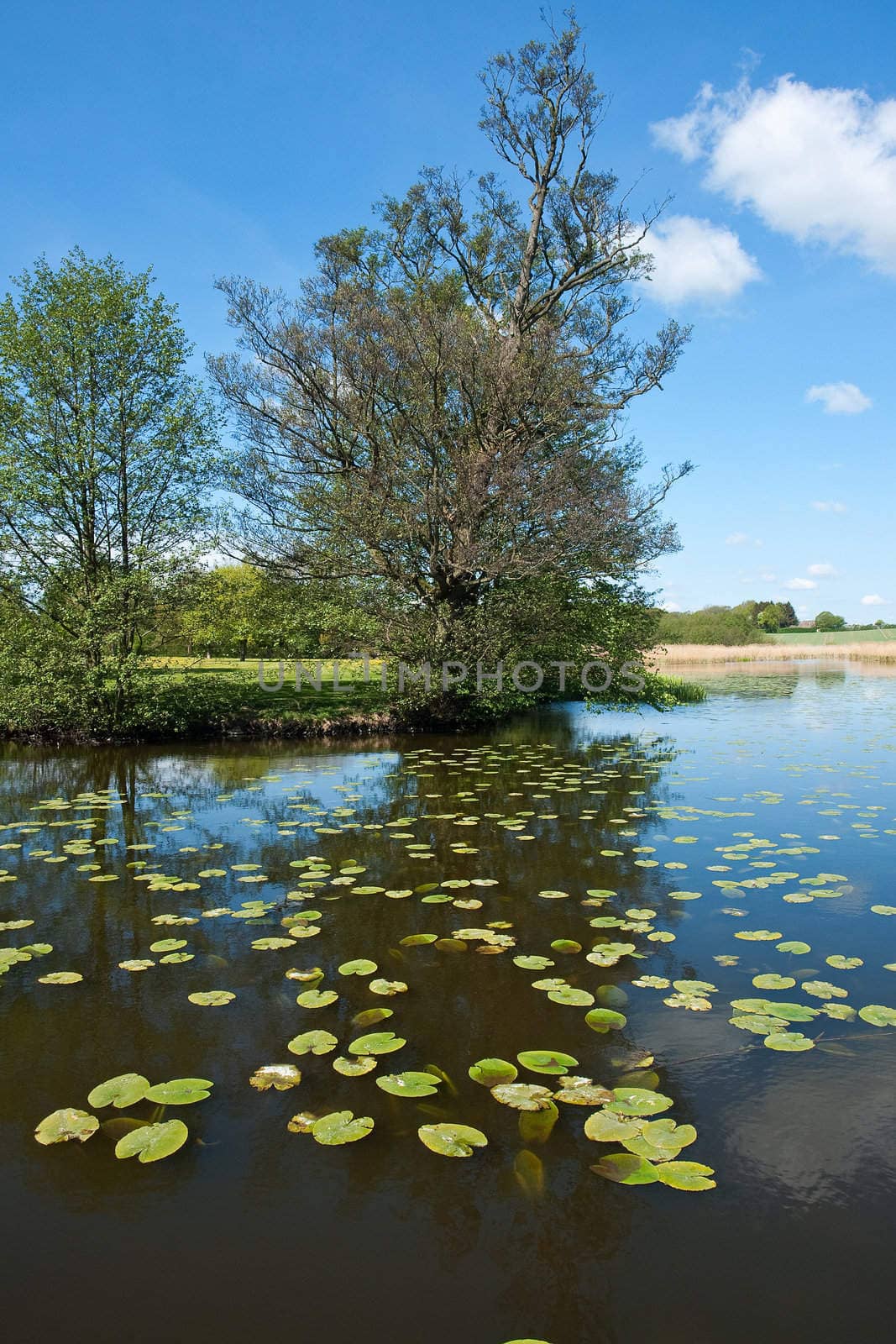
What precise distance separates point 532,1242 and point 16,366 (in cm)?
1636

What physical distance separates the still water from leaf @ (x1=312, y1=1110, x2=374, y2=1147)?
34 millimetres

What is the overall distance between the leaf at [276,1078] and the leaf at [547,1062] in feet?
2.83

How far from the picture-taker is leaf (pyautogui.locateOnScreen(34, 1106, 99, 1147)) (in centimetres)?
249

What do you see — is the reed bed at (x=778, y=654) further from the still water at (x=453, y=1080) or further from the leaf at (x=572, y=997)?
the leaf at (x=572, y=997)

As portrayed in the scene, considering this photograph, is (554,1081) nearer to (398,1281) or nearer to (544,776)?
(398,1281)

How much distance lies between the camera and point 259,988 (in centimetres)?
363

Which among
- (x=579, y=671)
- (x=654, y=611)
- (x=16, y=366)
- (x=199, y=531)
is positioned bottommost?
(x=579, y=671)

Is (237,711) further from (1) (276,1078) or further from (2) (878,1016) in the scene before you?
(2) (878,1016)

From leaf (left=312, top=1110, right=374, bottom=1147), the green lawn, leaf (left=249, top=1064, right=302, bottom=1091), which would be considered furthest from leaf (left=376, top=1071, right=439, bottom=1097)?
the green lawn

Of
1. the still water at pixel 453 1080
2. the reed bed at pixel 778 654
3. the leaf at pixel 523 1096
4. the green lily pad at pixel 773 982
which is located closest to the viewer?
the still water at pixel 453 1080

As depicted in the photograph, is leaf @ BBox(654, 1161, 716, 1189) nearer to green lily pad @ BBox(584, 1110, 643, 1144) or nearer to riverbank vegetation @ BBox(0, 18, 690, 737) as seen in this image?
green lily pad @ BBox(584, 1110, 643, 1144)

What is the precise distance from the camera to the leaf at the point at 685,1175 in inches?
87.2

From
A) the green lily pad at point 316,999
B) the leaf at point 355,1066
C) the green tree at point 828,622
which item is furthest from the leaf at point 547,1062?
the green tree at point 828,622

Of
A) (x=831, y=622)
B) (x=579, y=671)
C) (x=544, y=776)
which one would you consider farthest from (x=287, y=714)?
(x=831, y=622)
